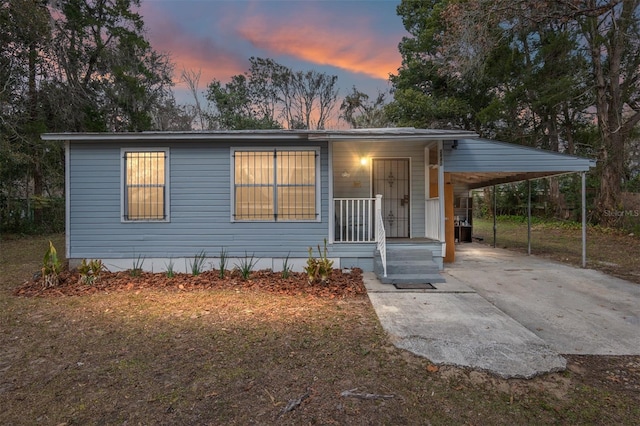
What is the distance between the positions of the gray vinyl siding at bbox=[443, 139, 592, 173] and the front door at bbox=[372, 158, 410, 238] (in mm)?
1113

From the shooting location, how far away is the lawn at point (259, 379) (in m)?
2.27

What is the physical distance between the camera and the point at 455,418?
2.23m

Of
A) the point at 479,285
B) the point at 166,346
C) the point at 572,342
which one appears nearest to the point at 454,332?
the point at 572,342

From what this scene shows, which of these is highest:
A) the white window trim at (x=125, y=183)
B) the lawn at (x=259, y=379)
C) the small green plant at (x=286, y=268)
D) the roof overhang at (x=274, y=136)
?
the roof overhang at (x=274, y=136)

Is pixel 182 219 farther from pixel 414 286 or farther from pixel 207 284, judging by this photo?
pixel 414 286

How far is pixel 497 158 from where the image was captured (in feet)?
23.2

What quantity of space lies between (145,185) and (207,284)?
259 cm

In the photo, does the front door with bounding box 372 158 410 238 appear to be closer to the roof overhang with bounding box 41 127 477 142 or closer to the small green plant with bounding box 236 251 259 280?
the roof overhang with bounding box 41 127 477 142

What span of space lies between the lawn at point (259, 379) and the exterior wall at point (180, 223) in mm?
2563

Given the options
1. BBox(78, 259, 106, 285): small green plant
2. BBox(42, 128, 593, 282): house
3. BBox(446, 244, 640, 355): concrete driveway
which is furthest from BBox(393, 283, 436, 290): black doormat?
BBox(78, 259, 106, 285): small green plant

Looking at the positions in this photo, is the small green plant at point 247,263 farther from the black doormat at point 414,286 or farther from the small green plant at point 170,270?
the black doormat at point 414,286

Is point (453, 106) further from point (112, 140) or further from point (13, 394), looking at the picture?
point (13, 394)

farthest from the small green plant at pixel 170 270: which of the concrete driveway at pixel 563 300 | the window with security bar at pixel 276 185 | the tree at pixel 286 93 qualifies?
the tree at pixel 286 93

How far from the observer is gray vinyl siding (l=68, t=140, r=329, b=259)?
6.80 m
